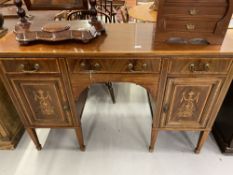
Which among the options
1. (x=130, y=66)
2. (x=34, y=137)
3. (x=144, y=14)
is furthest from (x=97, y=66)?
(x=144, y=14)

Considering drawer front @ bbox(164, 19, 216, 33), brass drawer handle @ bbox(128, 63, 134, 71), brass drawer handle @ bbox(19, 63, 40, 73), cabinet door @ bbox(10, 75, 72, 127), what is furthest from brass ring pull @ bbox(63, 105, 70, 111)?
drawer front @ bbox(164, 19, 216, 33)

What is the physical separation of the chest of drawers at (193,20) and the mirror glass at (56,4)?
1.77 ft

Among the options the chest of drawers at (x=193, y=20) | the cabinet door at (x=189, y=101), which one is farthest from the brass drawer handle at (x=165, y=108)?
the chest of drawers at (x=193, y=20)

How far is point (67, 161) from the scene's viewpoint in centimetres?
152

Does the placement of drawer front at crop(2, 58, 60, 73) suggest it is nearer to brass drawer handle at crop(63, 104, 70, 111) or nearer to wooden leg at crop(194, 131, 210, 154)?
brass drawer handle at crop(63, 104, 70, 111)

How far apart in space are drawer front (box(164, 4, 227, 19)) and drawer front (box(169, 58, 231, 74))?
23cm

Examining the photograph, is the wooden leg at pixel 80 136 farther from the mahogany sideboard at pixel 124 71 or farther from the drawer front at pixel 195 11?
the drawer front at pixel 195 11

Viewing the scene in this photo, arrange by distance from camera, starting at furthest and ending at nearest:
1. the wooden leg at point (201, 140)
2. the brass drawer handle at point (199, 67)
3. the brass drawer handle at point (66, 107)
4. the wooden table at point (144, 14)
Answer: the wooden table at point (144, 14) < the wooden leg at point (201, 140) < the brass drawer handle at point (66, 107) < the brass drawer handle at point (199, 67)

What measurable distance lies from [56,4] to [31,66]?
0.45 m

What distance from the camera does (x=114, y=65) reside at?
3.50 feet

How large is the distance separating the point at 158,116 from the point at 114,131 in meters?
0.59

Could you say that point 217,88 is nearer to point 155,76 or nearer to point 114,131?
Answer: point 155,76

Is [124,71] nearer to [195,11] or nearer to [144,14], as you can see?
[195,11]

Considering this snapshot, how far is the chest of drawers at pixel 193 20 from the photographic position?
93 centimetres
